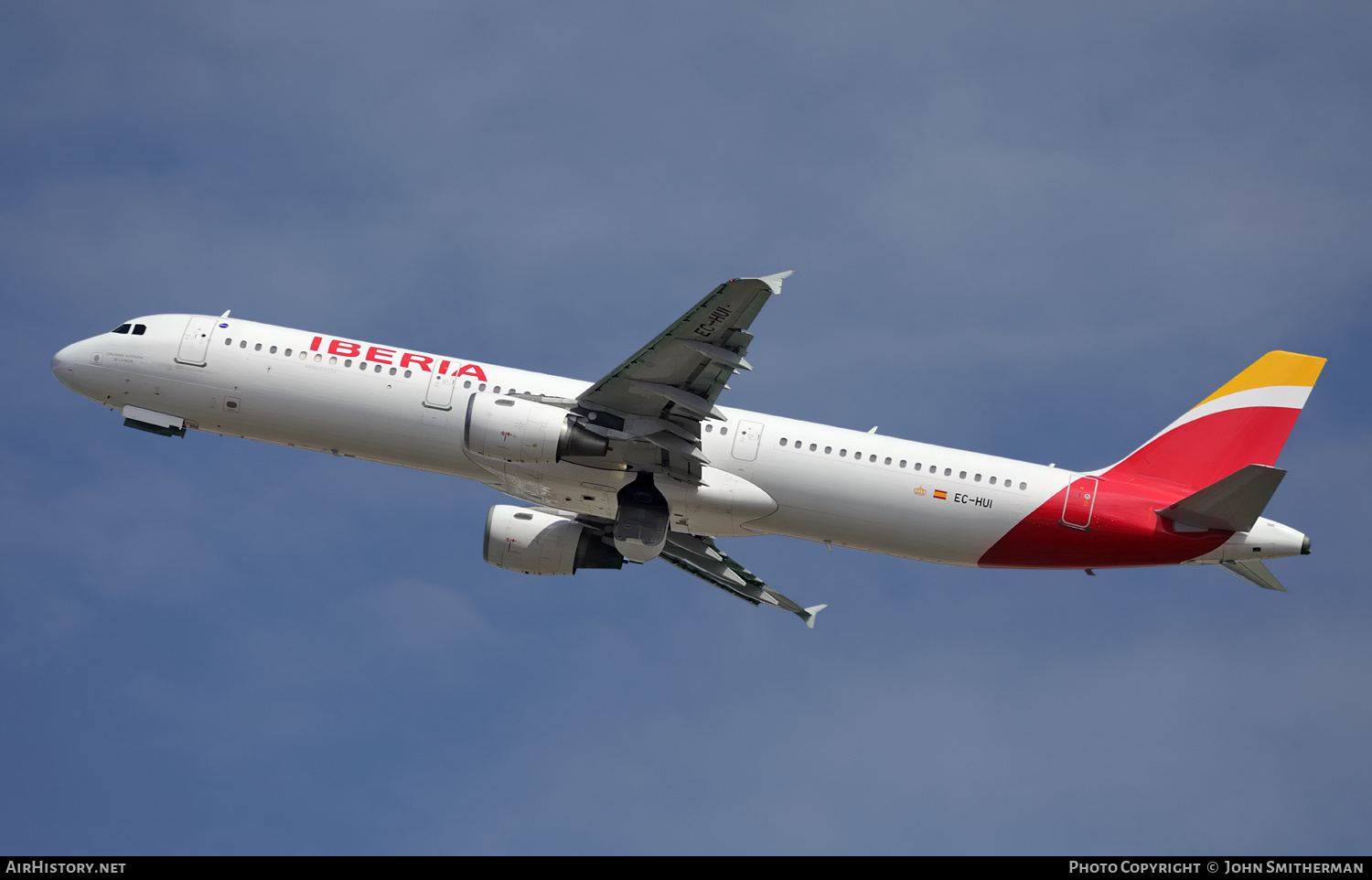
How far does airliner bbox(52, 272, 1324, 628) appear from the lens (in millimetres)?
33812

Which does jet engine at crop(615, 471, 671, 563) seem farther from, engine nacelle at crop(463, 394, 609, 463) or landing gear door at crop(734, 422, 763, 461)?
landing gear door at crop(734, 422, 763, 461)

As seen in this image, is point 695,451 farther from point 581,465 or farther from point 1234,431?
point 1234,431

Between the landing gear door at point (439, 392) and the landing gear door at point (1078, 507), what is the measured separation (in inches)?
686

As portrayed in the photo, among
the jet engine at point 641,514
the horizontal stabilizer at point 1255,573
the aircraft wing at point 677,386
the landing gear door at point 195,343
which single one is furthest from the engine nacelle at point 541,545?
the horizontal stabilizer at point 1255,573

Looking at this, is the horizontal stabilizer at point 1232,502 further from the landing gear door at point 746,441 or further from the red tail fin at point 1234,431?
the landing gear door at point 746,441

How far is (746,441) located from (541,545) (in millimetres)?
7683

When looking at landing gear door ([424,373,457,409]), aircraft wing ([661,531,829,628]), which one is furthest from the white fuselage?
aircraft wing ([661,531,829,628])

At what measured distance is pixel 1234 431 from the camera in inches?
1442

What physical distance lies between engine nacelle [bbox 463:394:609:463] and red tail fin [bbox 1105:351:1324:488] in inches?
617

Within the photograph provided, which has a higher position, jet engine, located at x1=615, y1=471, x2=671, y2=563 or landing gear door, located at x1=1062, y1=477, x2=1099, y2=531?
landing gear door, located at x1=1062, y1=477, x2=1099, y2=531

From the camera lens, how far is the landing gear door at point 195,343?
36406mm

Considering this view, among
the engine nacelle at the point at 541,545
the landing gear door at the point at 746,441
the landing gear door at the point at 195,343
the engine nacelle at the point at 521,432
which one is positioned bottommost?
the engine nacelle at the point at 541,545
